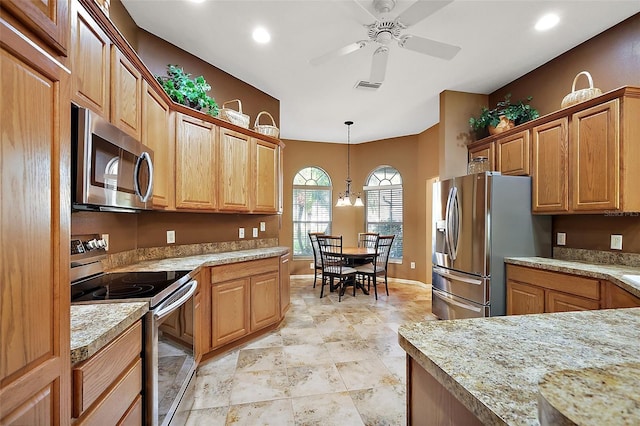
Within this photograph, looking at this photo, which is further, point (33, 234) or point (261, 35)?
point (261, 35)

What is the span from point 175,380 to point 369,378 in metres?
1.43

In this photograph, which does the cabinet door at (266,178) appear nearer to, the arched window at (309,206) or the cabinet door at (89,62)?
the cabinet door at (89,62)

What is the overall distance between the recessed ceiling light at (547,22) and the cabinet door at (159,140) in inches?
126

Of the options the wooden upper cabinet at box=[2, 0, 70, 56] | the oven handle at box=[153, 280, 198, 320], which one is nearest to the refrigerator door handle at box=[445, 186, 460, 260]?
the oven handle at box=[153, 280, 198, 320]

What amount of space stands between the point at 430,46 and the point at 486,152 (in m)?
1.78

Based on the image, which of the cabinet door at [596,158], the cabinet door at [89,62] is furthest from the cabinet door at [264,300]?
the cabinet door at [596,158]

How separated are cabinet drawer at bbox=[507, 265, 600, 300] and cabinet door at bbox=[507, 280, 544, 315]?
0.18 ft

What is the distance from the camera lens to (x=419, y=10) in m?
1.92

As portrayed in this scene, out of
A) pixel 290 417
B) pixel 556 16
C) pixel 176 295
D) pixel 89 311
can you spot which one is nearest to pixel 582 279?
pixel 556 16

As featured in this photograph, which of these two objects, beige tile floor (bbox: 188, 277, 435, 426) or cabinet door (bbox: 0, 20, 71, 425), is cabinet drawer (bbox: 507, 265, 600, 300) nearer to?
beige tile floor (bbox: 188, 277, 435, 426)

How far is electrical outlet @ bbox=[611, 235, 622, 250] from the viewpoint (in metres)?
2.47

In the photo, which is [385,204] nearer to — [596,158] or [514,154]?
[514,154]

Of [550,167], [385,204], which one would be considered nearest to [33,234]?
[550,167]

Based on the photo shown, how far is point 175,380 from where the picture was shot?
1593 mm
